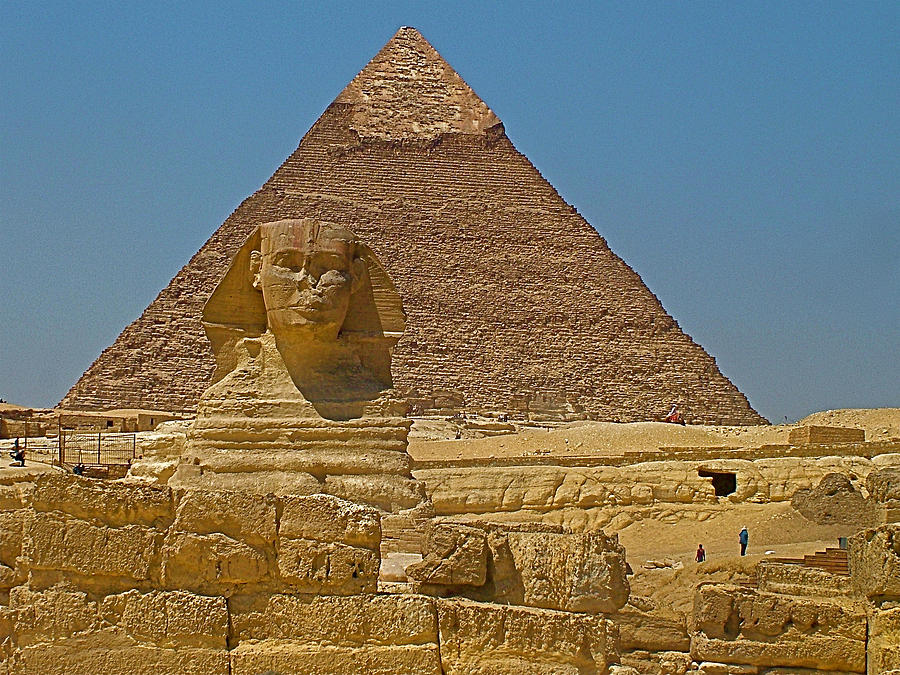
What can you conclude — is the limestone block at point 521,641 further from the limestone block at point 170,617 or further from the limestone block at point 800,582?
the limestone block at point 800,582

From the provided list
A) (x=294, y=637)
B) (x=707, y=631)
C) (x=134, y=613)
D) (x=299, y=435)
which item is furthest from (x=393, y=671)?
(x=299, y=435)

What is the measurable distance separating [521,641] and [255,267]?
15.2 feet

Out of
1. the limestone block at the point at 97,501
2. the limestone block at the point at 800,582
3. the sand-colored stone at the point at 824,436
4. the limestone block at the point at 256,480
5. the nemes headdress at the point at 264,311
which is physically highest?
the nemes headdress at the point at 264,311

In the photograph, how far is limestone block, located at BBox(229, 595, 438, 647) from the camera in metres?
2.85

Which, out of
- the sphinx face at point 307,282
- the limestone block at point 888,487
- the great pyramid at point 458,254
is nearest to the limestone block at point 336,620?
the limestone block at point 888,487

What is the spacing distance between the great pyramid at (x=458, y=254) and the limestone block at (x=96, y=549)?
4278 inches

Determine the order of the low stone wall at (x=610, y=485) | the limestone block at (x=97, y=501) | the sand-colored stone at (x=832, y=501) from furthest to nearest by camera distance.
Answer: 1. the low stone wall at (x=610, y=485)
2. the sand-colored stone at (x=832, y=501)
3. the limestone block at (x=97, y=501)

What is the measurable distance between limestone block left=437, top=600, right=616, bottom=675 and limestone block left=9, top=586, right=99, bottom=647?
0.60 meters

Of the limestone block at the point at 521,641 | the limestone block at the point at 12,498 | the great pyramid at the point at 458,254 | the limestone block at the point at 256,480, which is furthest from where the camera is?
the great pyramid at the point at 458,254

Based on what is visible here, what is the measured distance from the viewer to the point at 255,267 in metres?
7.31

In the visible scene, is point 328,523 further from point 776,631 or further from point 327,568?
point 776,631

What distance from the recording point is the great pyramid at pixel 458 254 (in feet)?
373

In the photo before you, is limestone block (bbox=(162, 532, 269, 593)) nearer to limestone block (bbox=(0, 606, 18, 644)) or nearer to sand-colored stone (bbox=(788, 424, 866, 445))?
limestone block (bbox=(0, 606, 18, 644))

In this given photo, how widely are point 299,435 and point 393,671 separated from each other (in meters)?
4.06
